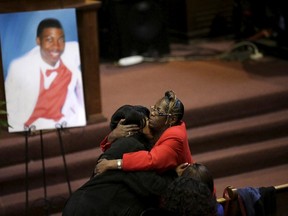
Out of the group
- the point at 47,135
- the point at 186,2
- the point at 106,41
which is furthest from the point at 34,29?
the point at 186,2

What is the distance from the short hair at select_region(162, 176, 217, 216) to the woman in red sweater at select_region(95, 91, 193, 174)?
35 cm

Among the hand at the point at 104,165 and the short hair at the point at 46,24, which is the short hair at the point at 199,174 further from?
the short hair at the point at 46,24

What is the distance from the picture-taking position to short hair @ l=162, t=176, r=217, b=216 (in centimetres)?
241

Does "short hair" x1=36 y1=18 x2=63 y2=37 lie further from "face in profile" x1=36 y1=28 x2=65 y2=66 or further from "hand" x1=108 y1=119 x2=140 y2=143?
"hand" x1=108 y1=119 x2=140 y2=143

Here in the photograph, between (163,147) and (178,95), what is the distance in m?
2.76

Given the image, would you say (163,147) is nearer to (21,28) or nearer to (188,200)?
(188,200)

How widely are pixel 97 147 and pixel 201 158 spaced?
82 centimetres

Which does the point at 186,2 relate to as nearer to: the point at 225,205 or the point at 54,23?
the point at 54,23

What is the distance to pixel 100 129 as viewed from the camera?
479 cm

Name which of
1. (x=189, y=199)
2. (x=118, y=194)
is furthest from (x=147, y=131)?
(x=189, y=199)

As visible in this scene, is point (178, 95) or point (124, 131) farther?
point (178, 95)

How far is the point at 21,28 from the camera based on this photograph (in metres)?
4.53

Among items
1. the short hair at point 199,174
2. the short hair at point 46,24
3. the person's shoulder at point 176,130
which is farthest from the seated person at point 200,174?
the short hair at point 46,24

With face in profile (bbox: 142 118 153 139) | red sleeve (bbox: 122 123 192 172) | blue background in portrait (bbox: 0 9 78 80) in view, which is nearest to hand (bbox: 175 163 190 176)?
red sleeve (bbox: 122 123 192 172)
